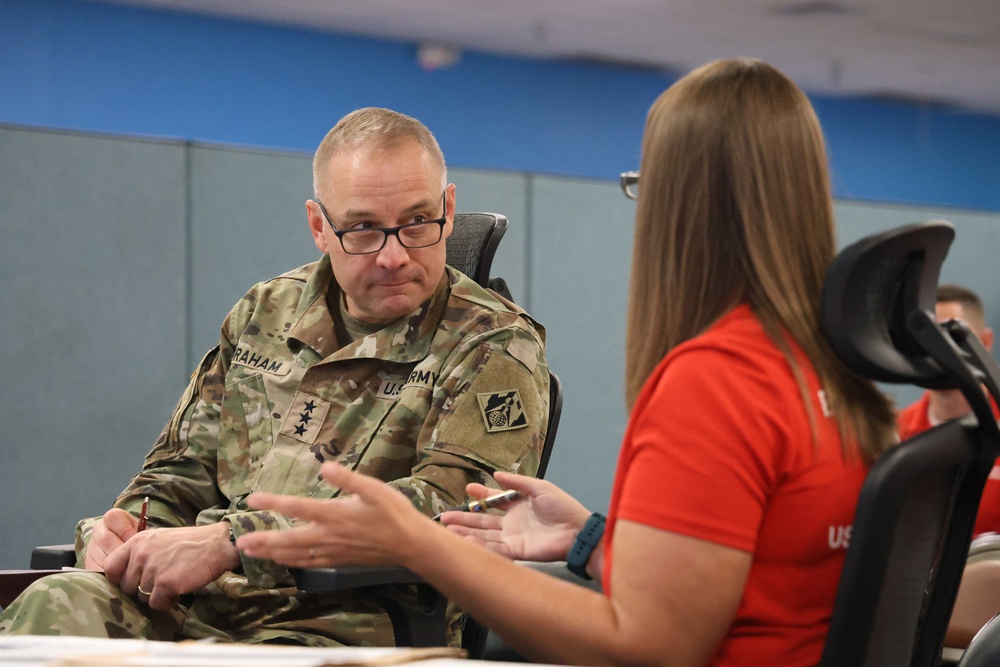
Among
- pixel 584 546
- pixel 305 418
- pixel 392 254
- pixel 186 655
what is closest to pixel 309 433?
pixel 305 418

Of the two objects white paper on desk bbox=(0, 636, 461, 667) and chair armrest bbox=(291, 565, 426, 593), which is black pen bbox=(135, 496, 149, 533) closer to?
chair armrest bbox=(291, 565, 426, 593)

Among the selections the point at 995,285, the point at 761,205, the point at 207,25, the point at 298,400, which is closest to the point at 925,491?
the point at 761,205

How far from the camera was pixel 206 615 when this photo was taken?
160 centimetres

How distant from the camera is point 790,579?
3.03 ft

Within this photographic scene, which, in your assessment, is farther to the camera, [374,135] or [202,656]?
[374,135]

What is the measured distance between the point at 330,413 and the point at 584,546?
74cm

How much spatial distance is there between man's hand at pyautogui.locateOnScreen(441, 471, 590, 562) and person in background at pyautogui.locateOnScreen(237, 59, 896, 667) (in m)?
0.17

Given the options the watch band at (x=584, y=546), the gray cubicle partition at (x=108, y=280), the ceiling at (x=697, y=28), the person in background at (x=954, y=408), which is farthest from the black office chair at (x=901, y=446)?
the ceiling at (x=697, y=28)

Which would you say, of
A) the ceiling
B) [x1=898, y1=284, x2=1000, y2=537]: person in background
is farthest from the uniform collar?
the ceiling

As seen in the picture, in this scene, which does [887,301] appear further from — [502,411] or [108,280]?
[108,280]

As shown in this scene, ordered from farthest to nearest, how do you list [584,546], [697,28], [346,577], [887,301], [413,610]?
[697,28] → [413,610] → [346,577] → [584,546] → [887,301]

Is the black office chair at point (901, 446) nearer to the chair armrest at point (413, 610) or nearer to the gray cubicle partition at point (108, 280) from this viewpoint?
the chair armrest at point (413, 610)

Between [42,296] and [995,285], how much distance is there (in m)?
3.48

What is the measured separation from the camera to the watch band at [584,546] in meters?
1.06
